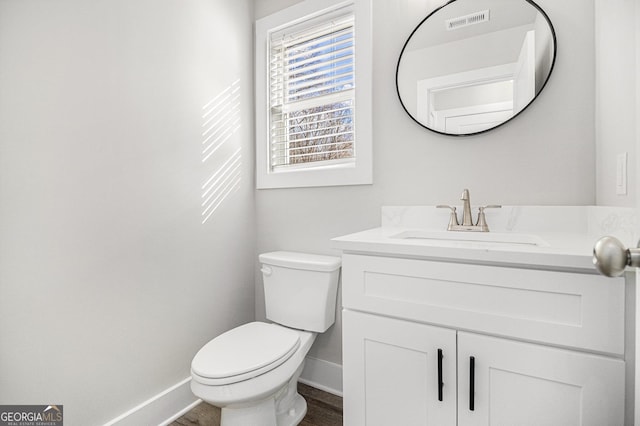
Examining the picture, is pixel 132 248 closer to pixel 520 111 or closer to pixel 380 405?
pixel 380 405

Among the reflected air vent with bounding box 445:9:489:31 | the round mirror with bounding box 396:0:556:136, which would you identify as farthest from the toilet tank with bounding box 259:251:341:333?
the reflected air vent with bounding box 445:9:489:31

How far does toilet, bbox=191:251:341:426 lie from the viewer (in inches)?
45.6

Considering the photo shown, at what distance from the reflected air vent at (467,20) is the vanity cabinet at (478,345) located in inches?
44.0

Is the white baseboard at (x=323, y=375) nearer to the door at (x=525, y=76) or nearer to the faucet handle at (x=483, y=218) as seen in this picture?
the faucet handle at (x=483, y=218)

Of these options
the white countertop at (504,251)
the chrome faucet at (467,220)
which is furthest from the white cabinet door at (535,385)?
the chrome faucet at (467,220)

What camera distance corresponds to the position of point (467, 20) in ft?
4.62

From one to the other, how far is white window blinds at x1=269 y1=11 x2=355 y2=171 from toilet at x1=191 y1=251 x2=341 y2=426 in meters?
0.61

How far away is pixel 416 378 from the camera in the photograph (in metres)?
1.01

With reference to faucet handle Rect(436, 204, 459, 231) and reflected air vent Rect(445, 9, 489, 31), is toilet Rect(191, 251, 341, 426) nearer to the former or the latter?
faucet handle Rect(436, 204, 459, 231)

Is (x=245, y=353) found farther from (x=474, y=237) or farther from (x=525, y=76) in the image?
(x=525, y=76)

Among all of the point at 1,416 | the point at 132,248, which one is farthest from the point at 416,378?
the point at 1,416

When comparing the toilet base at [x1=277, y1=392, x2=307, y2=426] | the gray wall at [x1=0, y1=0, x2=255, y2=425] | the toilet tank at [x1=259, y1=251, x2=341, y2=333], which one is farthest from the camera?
the toilet tank at [x1=259, y1=251, x2=341, y2=333]

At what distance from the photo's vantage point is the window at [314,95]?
167 centimetres

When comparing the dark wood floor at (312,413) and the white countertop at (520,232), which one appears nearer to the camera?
the white countertop at (520,232)
